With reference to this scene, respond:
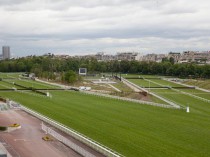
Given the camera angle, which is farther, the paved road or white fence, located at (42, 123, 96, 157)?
the paved road

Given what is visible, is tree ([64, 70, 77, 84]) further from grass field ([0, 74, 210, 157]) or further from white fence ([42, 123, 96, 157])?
white fence ([42, 123, 96, 157])

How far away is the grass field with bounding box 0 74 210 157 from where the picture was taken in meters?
30.2

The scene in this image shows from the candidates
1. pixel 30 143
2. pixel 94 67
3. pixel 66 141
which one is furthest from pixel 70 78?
pixel 94 67

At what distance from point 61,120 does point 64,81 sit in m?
61.9

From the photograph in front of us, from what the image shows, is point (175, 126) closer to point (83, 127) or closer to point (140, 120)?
point (140, 120)

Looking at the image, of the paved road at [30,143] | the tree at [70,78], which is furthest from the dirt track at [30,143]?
the tree at [70,78]

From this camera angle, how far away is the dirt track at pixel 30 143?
28.4 m

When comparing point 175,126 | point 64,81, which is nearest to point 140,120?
point 175,126

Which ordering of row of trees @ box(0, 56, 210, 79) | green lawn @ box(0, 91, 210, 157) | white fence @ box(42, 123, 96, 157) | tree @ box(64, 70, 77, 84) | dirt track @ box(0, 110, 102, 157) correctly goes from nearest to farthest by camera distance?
white fence @ box(42, 123, 96, 157)
dirt track @ box(0, 110, 102, 157)
green lawn @ box(0, 91, 210, 157)
tree @ box(64, 70, 77, 84)
row of trees @ box(0, 56, 210, 79)

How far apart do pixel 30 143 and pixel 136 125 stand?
11.7 metres

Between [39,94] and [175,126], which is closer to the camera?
[175,126]

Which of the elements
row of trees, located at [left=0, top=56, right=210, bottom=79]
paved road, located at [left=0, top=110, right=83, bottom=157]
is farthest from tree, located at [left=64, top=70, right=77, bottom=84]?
paved road, located at [left=0, top=110, right=83, bottom=157]

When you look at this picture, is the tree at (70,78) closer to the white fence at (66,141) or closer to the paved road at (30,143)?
the paved road at (30,143)

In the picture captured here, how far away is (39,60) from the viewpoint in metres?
191
